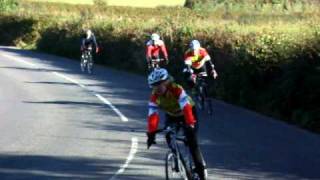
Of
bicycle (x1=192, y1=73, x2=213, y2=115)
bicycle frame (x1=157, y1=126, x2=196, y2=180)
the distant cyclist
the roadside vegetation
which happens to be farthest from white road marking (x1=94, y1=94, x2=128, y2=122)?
bicycle frame (x1=157, y1=126, x2=196, y2=180)

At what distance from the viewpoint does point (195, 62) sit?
711 inches

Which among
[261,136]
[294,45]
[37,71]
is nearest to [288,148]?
[261,136]

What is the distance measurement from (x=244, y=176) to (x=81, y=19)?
3858cm

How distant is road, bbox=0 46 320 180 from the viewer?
11219mm

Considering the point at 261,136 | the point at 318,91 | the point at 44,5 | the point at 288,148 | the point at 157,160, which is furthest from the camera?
the point at 44,5

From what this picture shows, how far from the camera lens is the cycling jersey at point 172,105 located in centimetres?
890

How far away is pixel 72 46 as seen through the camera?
151ft

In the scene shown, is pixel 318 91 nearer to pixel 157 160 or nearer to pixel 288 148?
pixel 288 148

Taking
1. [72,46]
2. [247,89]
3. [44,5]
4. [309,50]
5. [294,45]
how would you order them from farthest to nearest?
[44,5] → [72,46] → [247,89] → [294,45] → [309,50]

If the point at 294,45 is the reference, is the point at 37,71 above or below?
below

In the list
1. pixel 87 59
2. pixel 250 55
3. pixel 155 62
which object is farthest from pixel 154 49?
pixel 87 59

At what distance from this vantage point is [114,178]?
1057 centimetres

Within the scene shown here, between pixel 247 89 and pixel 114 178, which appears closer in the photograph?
pixel 114 178

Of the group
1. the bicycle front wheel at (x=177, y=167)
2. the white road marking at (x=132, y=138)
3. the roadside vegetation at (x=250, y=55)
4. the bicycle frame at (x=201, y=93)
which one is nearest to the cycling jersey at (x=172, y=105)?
the bicycle front wheel at (x=177, y=167)
